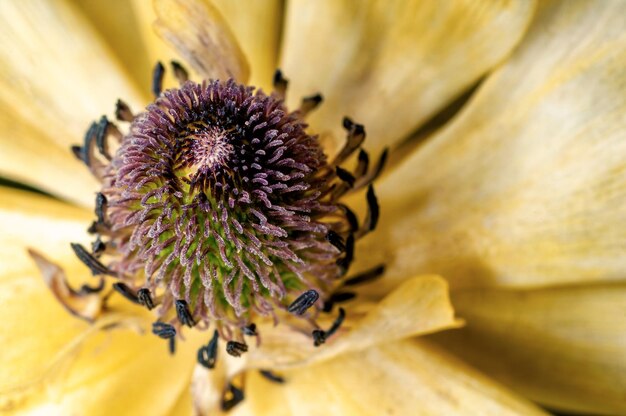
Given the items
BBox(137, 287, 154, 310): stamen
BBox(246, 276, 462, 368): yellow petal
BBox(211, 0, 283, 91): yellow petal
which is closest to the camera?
BBox(246, 276, 462, 368): yellow petal

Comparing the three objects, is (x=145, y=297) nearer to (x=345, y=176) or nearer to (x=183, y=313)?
(x=183, y=313)

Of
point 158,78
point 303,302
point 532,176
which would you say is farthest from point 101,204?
point 532,176

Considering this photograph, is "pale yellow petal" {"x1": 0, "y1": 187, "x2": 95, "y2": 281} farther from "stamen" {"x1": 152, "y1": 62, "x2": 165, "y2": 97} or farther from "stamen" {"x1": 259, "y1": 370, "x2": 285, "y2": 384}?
"stamen" {"x1": 259, "y1": 370, "x2": 285, "y2": 384}

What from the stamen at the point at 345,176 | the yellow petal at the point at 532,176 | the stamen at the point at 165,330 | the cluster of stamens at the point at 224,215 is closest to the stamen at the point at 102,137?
the cluster of stamens at the point at 224,215

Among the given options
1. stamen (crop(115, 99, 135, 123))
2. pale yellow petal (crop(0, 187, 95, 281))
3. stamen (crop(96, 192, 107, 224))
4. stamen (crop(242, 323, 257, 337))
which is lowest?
stamen (crop(242, 323, 257, 337))

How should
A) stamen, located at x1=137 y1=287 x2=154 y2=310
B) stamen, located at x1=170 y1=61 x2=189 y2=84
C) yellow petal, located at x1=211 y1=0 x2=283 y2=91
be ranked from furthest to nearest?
yellow petal, located at x1=211 y1=0 x2=283 y2=91 < stamen, located at x1=170 y1=61 x2=189 y2=84 < stamen, located at x1=137 y1=287 x2=154 y2=310

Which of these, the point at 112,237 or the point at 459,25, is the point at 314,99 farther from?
the point at 112,237

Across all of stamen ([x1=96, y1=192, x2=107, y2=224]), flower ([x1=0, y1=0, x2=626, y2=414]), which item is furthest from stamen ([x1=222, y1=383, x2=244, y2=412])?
stamen ([x1=96, y1=192, x2=107, y2=224])

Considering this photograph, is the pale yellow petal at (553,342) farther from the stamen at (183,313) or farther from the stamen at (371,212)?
the stamen at (183,313)
